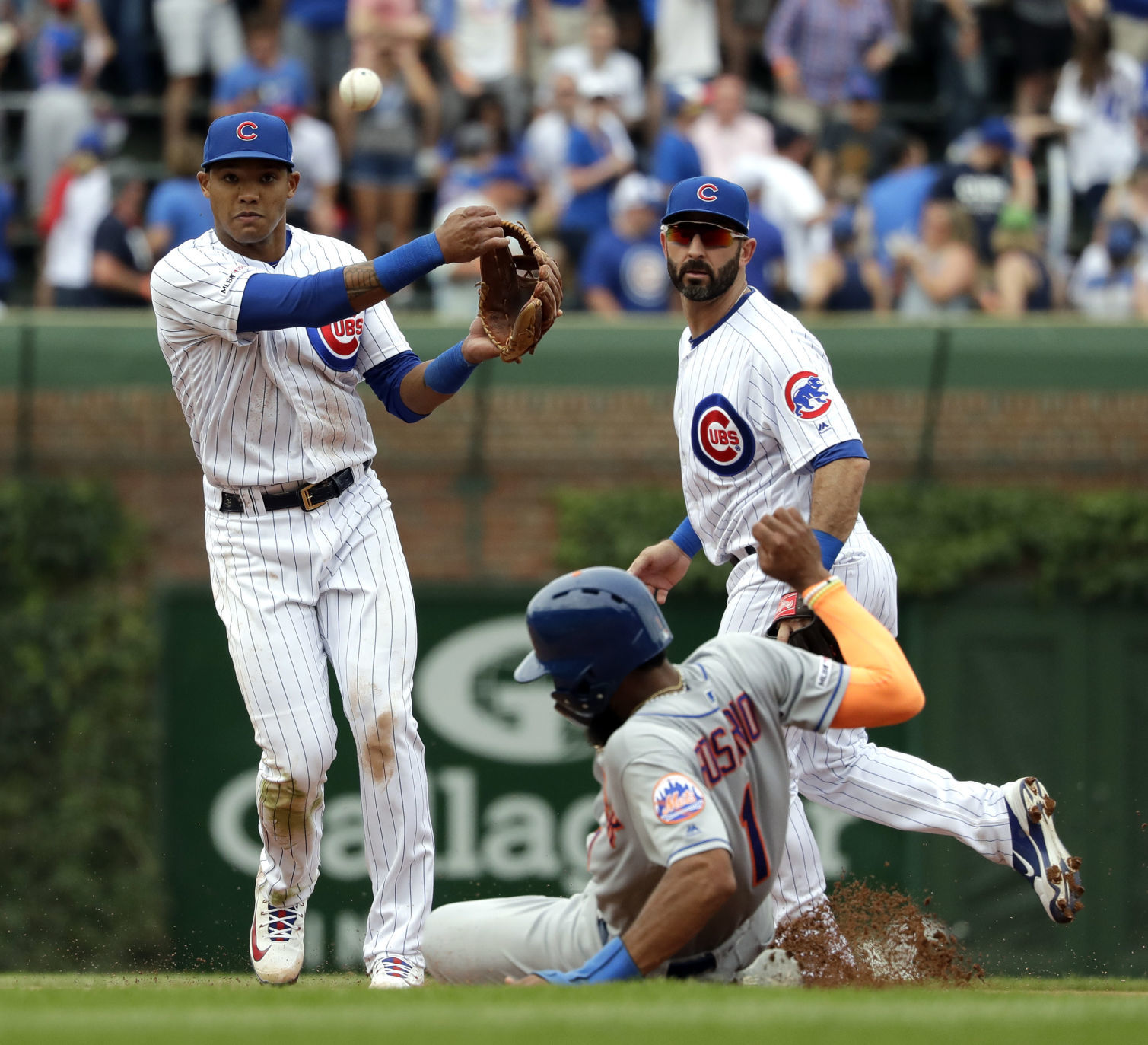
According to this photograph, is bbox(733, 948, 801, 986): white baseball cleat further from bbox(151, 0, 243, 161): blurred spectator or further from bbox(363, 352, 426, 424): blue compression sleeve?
bbox(151, 0, 243, 161): blurred spectator

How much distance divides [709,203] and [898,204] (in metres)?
6.02

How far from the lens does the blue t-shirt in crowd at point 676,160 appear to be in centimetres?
1114

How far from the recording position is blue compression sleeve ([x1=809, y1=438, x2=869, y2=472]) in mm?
5070

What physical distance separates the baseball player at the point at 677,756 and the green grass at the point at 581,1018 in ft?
0.50

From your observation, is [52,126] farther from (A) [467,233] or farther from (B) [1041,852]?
(B) [1041,852]

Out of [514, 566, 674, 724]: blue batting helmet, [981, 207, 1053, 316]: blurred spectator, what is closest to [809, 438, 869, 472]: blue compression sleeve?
[514, 566, 674, 724]: blue batting helmet

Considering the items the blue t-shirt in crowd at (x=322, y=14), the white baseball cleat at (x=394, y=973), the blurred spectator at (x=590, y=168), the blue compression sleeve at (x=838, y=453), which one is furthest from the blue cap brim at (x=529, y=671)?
the blue t-shirt in crowd at (x=322, y=14)

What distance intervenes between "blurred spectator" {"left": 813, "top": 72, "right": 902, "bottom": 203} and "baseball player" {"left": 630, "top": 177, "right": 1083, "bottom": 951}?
598cm

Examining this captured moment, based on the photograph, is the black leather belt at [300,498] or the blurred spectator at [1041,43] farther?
the blurred spectator at [1041,43]

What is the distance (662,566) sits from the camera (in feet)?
18.5

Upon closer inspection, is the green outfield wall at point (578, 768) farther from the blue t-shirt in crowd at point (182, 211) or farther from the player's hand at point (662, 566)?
the player's hand at point (662, 566)

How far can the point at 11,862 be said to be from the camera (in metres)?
8.60

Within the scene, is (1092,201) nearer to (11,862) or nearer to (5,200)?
(5,200)

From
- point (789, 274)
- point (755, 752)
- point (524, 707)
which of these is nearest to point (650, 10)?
point (789, 274)
